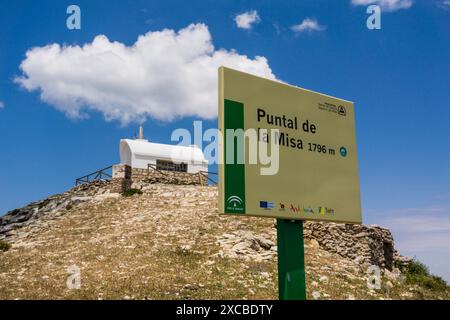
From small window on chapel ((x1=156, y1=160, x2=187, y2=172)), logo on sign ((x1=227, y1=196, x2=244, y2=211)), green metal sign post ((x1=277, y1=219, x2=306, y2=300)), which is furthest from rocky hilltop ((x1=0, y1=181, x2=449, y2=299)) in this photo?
small window on chapel ((x1=156, y1=160, x2=187, y2=172))

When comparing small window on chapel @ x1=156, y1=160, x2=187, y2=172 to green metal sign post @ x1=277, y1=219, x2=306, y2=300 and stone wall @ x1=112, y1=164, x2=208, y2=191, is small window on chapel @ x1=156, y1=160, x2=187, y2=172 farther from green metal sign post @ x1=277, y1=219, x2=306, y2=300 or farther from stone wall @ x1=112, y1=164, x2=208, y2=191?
green metal sign post @ x1=277, y1=219, x2=306, y2=300

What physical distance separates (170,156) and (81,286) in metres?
27.5

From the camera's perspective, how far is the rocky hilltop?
1534cm

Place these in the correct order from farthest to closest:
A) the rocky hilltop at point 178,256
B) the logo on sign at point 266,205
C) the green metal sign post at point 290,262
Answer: the rocky hilltop at point 178,256 < the green metal sign post at point 290,262 < the logo on sign at point 266,205

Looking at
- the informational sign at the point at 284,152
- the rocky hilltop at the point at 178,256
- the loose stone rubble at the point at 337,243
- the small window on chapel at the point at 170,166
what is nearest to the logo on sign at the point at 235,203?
the informational sign at the point at 284,152

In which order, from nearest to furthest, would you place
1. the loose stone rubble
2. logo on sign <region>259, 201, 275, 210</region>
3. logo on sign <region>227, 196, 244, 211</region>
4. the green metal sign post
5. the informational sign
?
logo on sign <region>227, 196, 244, 211</region>, the informational sign, logo on sign <region>259, 201, 275, 210</region>, the green metal sign post, the loose stone rubble

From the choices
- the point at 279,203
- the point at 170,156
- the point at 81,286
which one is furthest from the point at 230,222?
the point at 170,156

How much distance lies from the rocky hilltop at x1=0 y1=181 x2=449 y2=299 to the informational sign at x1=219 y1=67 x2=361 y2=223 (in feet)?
14.8

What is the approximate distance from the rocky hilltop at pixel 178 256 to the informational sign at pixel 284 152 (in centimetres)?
451

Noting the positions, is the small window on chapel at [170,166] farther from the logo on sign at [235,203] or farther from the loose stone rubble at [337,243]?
the logo on sign at [235,203]

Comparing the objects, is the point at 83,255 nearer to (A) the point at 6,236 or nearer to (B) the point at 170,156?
(A) the point at 6,236

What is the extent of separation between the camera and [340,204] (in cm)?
1226

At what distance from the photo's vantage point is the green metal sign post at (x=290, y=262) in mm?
10820

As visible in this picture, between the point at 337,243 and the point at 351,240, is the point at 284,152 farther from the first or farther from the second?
the point at 351,240
